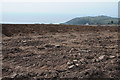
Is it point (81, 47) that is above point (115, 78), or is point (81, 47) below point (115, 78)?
above

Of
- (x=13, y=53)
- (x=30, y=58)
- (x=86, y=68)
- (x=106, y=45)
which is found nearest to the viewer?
(x=86, y=68)

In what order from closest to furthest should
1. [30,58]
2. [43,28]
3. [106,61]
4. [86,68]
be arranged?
[86,68], [106,61], [30,58], [43,28]

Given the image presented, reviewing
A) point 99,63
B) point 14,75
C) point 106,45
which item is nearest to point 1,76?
point 14,75

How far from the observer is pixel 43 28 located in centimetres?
1152

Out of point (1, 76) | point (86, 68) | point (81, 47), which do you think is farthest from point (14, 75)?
point (81, 47)

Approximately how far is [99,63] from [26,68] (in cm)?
167

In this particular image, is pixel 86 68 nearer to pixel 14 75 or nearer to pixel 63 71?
Result: pixel 63 71

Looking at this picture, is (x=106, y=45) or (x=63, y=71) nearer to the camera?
(x=63, y=71)

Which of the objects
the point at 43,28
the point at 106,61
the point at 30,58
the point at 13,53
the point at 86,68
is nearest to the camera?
the point at 86,68

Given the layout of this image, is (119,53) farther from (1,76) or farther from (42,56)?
(1,76)

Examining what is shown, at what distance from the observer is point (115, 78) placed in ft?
16.3

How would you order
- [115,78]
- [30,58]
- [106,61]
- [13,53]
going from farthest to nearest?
1. [13,53]
2. [30,58]
3. [106,61]
4. [115,78]

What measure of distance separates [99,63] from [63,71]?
0.90 m

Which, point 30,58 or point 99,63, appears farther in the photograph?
point 30,58
